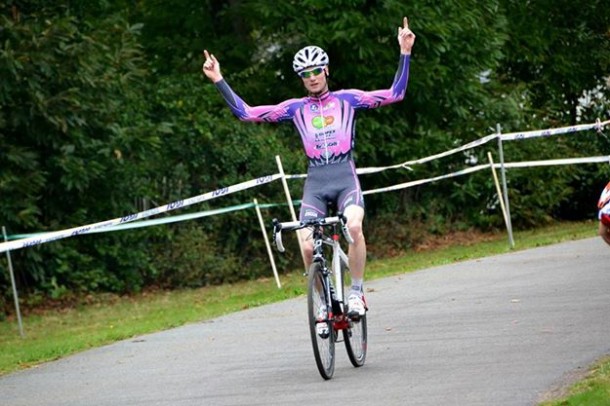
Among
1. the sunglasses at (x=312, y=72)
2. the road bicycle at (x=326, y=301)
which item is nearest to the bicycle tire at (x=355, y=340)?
the road bicycle at (x=326, y=301)

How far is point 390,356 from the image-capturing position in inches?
469

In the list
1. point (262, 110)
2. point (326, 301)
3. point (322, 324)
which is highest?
point (262, 110)

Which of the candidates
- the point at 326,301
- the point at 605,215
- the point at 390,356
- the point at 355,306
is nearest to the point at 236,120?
the point at 390,356

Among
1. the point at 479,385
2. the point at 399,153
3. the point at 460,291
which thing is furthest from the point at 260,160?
the point at 479,385

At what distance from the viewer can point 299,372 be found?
450 inches

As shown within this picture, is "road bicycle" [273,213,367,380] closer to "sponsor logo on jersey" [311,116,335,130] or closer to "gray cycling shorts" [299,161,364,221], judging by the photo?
"gray cycling shorts" [299,161,364,221]

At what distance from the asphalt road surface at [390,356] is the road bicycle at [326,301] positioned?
7.4 inches

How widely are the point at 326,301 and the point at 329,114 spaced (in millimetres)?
1487

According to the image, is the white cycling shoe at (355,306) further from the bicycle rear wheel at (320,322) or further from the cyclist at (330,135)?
the bicycle rear wheel at (320,322)

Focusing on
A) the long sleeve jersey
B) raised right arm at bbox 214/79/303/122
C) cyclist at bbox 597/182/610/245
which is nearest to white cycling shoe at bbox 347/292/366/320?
the long sleeve jersey

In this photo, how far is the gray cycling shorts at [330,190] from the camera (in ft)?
37.9

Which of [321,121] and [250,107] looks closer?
[321,121]

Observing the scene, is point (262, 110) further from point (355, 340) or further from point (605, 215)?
point (605, 215)

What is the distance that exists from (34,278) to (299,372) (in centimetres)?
1042
